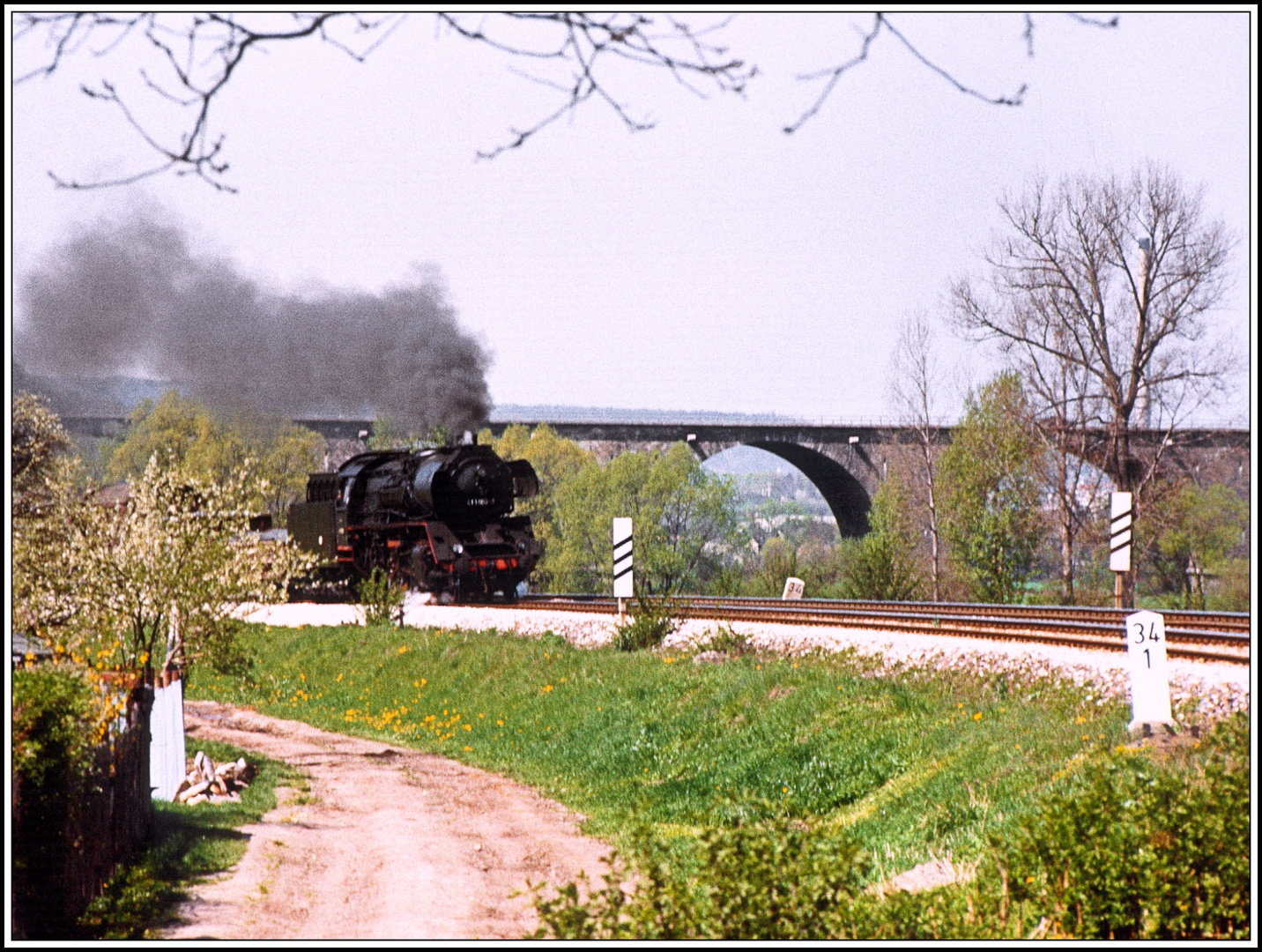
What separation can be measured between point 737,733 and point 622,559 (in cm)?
622

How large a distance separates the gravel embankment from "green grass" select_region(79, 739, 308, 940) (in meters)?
3.35

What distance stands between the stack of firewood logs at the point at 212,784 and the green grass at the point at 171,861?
154 mm

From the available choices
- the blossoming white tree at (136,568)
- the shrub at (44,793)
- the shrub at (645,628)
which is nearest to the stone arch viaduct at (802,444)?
the shrub at (645,628)

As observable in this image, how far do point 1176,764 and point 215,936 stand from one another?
6.43 m

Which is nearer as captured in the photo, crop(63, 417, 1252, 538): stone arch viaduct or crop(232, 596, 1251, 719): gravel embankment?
crop(232, 596, 1251, 719): gravel embankment

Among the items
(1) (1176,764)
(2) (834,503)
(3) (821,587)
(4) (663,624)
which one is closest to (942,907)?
(1) (1176,764)

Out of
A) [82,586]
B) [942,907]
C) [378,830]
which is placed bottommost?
[378,830]

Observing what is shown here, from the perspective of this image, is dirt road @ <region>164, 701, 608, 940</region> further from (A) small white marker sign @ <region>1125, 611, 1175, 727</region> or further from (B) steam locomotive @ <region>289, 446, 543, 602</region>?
(B) steam locomotive @ <region>289, 446, 543, 602</region>

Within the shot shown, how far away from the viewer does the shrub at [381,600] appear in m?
25.7

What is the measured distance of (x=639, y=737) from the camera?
49.0 feet

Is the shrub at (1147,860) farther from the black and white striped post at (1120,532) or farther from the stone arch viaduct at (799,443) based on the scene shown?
the stone arch viaduct at (799,443)

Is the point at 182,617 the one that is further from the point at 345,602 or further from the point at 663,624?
the point at 345,602

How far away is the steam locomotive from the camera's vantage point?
26328 mm

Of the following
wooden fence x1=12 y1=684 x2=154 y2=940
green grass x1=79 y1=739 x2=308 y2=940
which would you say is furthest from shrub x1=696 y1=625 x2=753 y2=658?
wooden fence x1=12 y1=684 x2=154 y2=940
